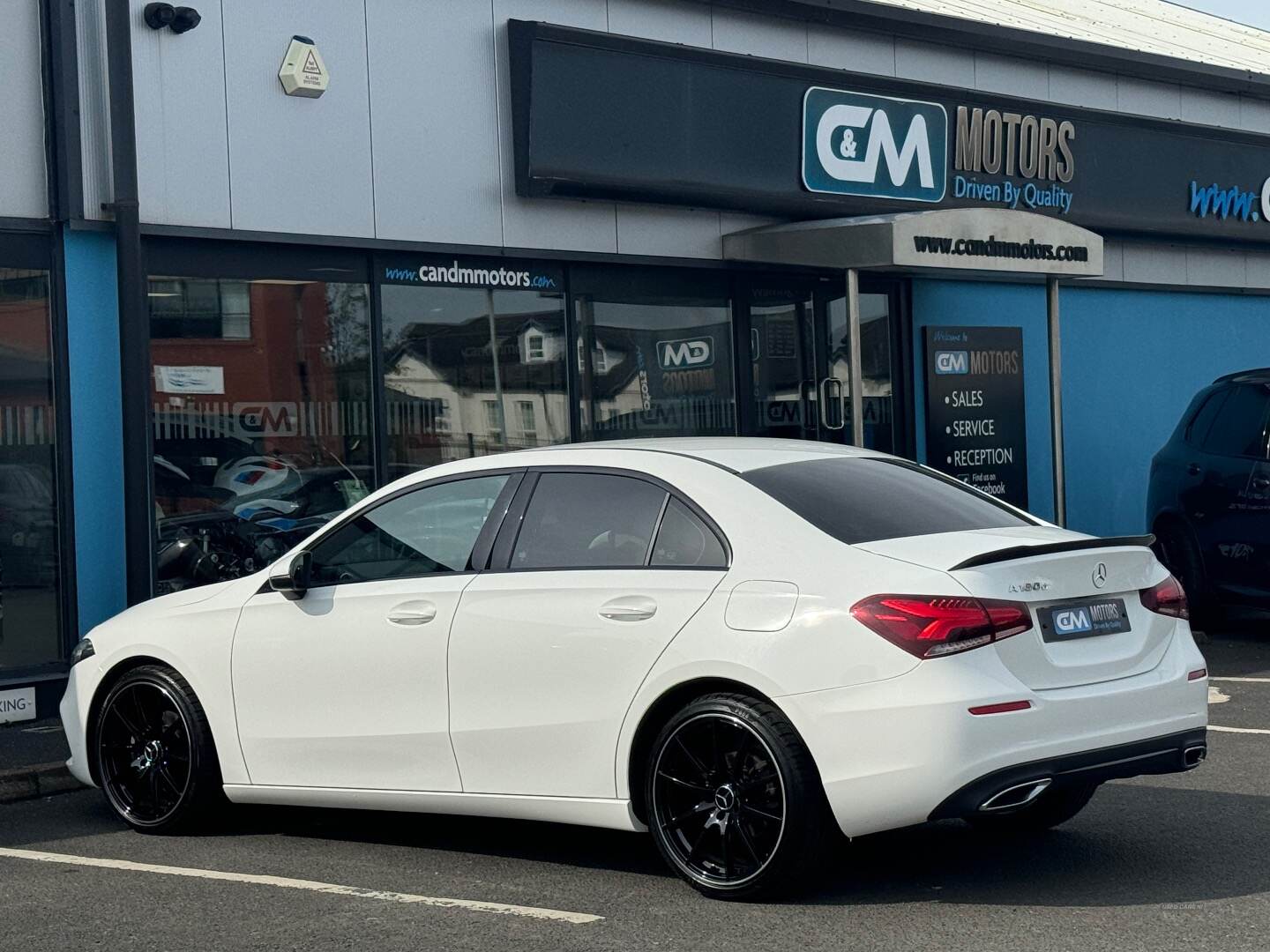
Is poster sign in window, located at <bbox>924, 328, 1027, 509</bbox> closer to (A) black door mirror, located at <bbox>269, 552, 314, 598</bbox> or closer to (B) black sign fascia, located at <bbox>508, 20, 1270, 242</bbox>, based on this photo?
(B) black sign fascia, located at <bbox>508, 20, 1270, 242</bbox>

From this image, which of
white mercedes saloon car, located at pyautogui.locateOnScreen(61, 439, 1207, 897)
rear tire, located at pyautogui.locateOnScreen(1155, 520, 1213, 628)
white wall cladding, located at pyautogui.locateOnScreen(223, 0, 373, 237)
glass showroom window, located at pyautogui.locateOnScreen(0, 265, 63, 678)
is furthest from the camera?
rear tire, located at pyautogui.locateOnScreen(1155, 520, 1213, 628)

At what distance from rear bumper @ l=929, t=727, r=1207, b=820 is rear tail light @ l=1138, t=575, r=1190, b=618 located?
420 mm

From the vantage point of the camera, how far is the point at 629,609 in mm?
5949

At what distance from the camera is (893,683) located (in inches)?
213

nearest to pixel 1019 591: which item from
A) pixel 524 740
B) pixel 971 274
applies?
pixel 524 740

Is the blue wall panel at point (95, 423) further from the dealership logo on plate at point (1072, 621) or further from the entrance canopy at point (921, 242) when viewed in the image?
the dealership logo on plate at point (1072, 621)

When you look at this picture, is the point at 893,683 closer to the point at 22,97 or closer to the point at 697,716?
the point at 697,716

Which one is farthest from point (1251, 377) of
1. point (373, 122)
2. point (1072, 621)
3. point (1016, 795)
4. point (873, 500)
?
point (1016, 795)

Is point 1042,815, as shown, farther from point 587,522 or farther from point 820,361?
point 820,361

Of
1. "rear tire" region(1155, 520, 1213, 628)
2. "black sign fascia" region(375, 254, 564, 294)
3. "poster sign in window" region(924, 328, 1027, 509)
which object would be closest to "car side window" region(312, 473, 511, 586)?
"black sign fascia" region(375, 254, 564, 294)

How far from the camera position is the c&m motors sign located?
48.6 feet

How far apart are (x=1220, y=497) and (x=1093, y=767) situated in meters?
7.72

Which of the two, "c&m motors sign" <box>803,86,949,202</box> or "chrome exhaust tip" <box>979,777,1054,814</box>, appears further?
"c&m motors sign" <box>803,86,949,202</box>

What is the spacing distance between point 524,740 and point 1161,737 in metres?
2.18
